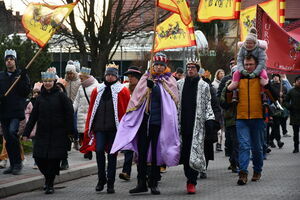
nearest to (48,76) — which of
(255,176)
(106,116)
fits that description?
(106,116)

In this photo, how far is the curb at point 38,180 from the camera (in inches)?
436

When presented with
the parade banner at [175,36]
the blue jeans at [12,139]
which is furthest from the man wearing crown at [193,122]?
the parade banner at [175,36]

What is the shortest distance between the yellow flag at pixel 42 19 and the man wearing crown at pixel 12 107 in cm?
46

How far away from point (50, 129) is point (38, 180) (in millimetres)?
1138

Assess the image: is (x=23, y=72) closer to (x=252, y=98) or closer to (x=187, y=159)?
(x=187, y=159)

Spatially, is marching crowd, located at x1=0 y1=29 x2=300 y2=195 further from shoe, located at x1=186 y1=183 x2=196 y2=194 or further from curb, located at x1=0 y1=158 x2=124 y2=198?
curb, located at x1=0 y1=158 x2=124 y2=198

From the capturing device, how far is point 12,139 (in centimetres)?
1256

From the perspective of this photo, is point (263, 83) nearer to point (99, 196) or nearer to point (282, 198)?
point (282, 198)

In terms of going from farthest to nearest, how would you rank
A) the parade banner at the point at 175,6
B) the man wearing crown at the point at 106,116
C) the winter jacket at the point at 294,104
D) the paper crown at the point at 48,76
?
the winter jacket at the point at 294,104 → the parade banner at the point at 175,6 → the paper crown at the point at 48,76 → the man wearing crown at the point at 106,116

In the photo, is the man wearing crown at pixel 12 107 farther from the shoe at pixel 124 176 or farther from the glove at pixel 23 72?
the shoe at pixel 124 176

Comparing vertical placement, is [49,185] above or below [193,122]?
below

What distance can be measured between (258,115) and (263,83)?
459mm

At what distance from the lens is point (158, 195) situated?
10.5 metres

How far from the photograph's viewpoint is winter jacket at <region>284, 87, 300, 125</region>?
1745 centimetres
